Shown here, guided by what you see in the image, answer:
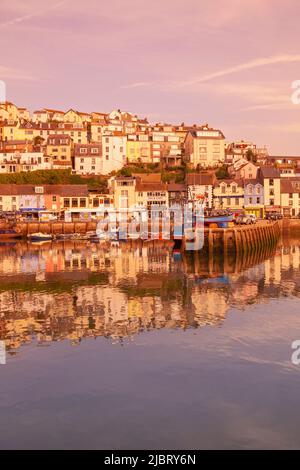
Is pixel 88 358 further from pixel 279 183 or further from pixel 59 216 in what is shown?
pixel 279 183

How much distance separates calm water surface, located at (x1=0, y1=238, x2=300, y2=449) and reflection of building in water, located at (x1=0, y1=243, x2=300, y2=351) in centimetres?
12

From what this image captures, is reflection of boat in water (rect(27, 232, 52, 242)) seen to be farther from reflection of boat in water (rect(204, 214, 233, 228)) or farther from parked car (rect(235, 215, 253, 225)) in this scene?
parked car (rect(235, 215, 253, 225))

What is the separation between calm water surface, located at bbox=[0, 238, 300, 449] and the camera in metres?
13.4

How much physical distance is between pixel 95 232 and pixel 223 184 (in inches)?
986

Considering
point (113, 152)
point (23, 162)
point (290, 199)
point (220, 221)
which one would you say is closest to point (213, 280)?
point (220, 221)

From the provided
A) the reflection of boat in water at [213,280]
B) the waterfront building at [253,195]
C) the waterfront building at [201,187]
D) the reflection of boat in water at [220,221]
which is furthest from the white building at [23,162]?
the reflection of boat in water at [213,280]

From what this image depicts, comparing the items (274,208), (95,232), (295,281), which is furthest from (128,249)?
(274,208)

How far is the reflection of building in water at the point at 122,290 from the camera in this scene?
23.3 metres

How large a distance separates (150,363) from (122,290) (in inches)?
529

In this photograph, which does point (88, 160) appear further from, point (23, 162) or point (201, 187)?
point (201, 187)

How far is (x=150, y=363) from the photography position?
60.1 feet

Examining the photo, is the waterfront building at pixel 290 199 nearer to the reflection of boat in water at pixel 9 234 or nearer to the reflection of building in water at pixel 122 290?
the reflection of building in water at pixel 122 290

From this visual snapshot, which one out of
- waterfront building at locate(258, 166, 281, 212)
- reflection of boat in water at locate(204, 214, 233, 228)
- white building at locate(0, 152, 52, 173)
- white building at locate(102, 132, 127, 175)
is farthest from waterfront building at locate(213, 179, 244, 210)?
white building at locate(0, 152, 52, 173)

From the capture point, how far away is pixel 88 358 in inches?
741
